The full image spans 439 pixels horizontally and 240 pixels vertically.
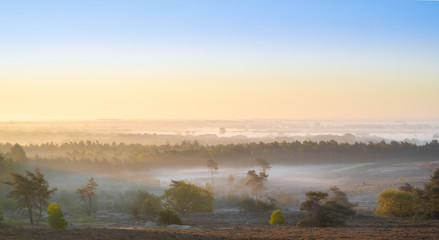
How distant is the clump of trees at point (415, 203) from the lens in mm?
60000

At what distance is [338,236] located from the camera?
35.4m

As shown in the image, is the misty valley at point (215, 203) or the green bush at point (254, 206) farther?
the green bush at point (254, 206)

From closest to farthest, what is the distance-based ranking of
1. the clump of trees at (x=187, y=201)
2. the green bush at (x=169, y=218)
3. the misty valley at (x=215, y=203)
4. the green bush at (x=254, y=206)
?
the misty valley at (x=215, y=203) < the green bush at (x=169, y=218) < the clump of trees at (x=187, y=201) < the green bush at (x=254, y=206)

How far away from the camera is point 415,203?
65125 millimetres

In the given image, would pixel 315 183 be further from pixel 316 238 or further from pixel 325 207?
pixel 316 238

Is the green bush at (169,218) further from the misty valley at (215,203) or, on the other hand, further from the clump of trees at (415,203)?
the clump of trees at (415,203)

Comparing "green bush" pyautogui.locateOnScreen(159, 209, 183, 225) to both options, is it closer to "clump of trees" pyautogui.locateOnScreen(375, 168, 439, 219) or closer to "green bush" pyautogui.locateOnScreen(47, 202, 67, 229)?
"green bush" pyautogui.locateOnScreen(47, 202, 67, 229)

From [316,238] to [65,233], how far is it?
2046 centimetres

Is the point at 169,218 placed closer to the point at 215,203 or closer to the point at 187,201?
the point at 187,201

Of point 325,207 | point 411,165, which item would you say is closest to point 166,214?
point 325,207

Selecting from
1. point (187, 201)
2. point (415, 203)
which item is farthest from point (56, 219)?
point (415, 203)

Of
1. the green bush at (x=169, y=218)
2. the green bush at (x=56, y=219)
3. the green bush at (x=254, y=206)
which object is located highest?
the green bush at (x=56, y=219)

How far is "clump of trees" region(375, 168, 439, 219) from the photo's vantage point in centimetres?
6000

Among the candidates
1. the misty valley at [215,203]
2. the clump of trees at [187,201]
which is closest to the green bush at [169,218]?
the misty valley at [215,203]
